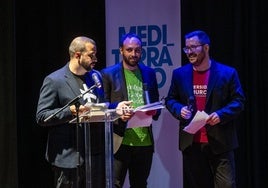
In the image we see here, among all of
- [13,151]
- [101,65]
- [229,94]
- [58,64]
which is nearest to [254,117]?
[229,94]

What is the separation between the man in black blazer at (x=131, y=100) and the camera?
456cm

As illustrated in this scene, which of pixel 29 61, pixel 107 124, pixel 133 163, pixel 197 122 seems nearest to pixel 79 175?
pixel 107 124

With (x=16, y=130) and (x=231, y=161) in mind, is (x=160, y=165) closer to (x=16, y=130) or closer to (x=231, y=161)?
(x=231, y=161)

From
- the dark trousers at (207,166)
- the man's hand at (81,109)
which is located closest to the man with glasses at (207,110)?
the dark trousers at (207,166)

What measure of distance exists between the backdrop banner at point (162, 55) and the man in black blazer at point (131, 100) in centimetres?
86

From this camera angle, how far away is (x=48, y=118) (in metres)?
3.64

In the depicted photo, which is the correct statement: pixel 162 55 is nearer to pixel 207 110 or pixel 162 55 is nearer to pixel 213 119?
pixel 207 110

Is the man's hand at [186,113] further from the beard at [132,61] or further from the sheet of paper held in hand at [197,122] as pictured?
the beard at [132,61]

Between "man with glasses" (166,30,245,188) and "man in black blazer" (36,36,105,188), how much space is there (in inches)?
36.0

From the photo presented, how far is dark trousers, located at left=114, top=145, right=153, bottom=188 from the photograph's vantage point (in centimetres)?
456

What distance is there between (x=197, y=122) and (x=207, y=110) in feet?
0.74

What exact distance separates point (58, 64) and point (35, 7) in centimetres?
69

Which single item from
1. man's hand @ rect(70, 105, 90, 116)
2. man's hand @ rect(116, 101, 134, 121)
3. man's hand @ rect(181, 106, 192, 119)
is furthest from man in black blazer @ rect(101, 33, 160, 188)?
man's hand @ rect(70, 105, 90, 116)

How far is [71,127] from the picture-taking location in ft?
12.8
